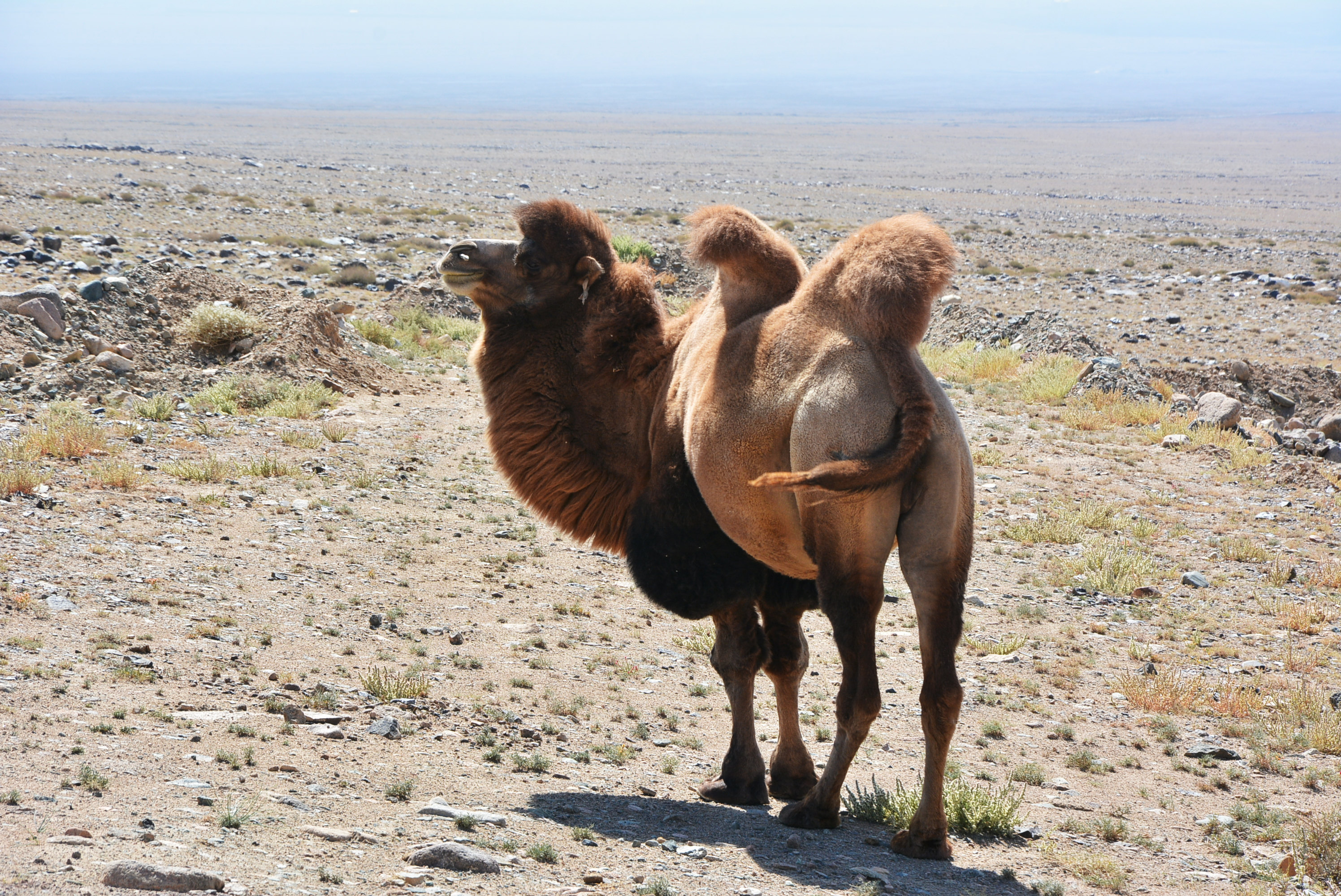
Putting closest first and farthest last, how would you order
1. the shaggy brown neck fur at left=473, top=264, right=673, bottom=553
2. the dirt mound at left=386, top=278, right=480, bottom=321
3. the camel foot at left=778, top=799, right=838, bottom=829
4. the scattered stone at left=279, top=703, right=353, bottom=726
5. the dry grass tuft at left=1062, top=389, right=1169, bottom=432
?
the camel foot at left=778, top=799, right=838, bottom=829 < the scattered stone at left=279, top=703, right=353, bottom=726 < the shaggy brown neck fur at left=473, top=264, right=673, bottom=553 < the dry grass tuft at left=1062, top=389, right=1169, bottom=432 < the dirt mound at left=386, top=278, right=480, bottom=321

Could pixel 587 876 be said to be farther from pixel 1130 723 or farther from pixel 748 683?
pixel 1130 723

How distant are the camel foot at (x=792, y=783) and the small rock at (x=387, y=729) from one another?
1870 millimetres

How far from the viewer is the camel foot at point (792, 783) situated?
19.6 feet

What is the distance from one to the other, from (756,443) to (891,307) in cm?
81

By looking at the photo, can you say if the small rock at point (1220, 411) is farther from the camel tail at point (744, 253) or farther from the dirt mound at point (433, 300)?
the dirt mound at point (433, 300)

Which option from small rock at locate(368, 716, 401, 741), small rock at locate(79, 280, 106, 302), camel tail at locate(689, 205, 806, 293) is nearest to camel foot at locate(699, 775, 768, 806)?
small rock at locate(368, 716, 401, 741)

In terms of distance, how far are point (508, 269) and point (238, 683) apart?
8.55 feet

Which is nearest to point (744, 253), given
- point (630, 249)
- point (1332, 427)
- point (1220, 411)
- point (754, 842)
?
point (754, 842)

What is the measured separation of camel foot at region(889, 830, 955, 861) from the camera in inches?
192

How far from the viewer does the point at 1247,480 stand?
12438 millimetres

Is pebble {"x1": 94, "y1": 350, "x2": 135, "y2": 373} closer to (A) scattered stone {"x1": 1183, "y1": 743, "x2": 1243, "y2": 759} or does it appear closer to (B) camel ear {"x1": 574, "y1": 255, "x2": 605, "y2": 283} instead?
(B) camel ear {"x1": 574, "y1": 255, "x2": 605, "y2": 283}

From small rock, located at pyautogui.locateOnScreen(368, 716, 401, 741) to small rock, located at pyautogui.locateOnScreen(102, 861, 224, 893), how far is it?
2016mm

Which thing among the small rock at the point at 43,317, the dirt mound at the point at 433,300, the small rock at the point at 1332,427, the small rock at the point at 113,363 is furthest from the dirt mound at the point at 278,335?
the small rock at the point at 1332,427

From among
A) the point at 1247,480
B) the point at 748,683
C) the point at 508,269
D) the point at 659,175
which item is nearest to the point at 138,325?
the point at 508,269
